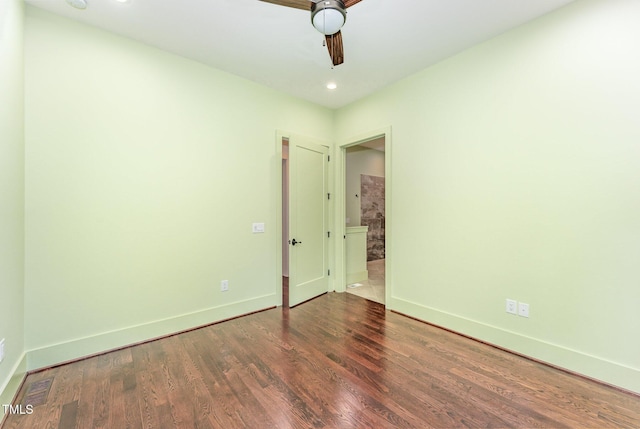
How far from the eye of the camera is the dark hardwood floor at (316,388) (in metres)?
1.60

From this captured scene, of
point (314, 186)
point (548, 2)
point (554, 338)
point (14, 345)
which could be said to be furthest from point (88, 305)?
point (548, 2)

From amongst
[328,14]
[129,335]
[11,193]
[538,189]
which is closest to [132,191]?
[11,193]

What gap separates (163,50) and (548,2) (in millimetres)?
3457

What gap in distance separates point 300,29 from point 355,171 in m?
4.04

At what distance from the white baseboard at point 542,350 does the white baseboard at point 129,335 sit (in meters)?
2.19

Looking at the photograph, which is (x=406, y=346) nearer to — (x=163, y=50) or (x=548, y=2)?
(x=548, y=2)

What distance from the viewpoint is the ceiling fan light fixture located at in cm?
164

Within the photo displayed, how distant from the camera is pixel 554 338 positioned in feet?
7.13

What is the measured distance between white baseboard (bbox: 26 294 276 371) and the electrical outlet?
278 cm

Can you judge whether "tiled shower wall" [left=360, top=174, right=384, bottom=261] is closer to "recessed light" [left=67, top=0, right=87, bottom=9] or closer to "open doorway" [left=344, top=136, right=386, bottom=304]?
"open doorway" [left=344, top=136, right=386, bottom=304]

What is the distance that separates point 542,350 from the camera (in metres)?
2.22

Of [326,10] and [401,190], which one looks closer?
[326,10]

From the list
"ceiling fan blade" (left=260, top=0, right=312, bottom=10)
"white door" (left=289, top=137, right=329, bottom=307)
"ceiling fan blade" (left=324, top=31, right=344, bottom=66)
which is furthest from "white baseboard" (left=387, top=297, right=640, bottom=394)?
"ceiling fan blade" (left=260, top=0, right=312, bottom=10)

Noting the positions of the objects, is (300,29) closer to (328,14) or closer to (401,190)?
(328,14)
